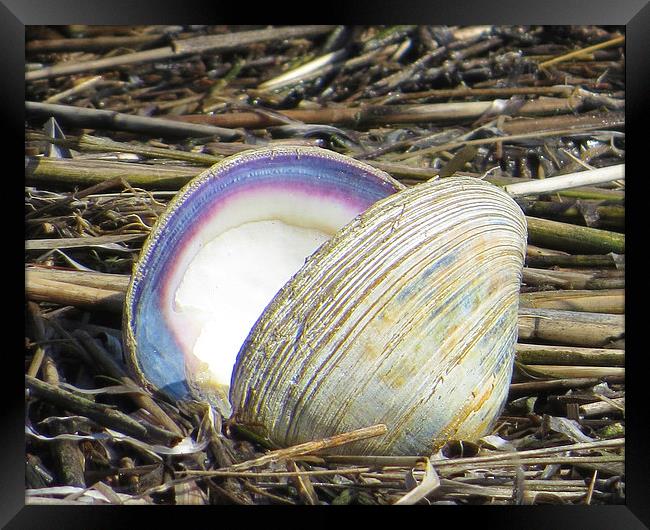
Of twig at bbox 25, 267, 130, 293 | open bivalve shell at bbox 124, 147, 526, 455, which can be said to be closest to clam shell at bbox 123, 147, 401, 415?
open bivalve shell at bbox 124, 147, 526, 455

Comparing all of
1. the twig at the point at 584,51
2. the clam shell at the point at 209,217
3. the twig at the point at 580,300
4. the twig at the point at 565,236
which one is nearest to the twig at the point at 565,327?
the twig at the point at 580,300

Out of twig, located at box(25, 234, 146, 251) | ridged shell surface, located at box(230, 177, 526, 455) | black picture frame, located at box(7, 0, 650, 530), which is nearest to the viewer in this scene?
ridged shell surface, located at box(230, 177, 526, 455)

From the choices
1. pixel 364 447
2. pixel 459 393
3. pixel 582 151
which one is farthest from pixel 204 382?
pixel 582 151

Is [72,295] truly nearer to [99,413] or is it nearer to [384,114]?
[99,413]

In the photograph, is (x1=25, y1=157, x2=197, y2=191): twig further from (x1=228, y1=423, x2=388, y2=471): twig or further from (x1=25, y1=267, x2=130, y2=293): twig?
(x1=228, y1=423, x2=388, y2=471): twig

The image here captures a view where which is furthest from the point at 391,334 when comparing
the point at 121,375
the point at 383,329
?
the point at 121,375

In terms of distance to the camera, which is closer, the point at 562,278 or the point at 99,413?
the point at 99,413

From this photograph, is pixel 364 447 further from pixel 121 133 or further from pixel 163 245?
pixel 121 133
